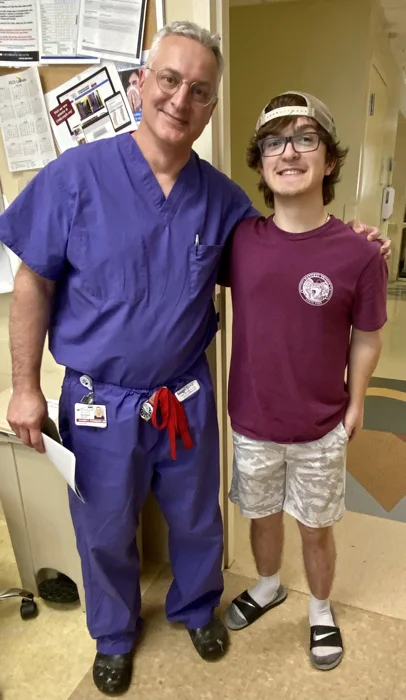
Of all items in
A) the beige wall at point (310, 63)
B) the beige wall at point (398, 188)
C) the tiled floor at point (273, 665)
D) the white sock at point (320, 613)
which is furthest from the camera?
the beige wall at point (398, 188)

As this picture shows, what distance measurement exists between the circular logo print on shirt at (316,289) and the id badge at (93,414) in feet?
1.64

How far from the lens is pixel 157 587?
170 centimetres

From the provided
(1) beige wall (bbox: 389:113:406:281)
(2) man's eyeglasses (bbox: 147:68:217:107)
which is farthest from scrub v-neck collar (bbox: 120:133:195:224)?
(1) beige wall (bbox: 389:113:406:281)

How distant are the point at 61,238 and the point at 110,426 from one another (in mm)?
413

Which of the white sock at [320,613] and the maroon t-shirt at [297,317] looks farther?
the white sock at [320,613]

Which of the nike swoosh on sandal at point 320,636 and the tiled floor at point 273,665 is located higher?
the nike swoosh on sandal at point 320,636

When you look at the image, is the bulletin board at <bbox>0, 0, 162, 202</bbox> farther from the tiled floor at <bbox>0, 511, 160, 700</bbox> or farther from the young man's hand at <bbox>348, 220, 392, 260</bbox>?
the tiled floor at <bbox>0, 511, 160, 700</bbox>

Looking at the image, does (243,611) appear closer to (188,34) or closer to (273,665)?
(273,665)

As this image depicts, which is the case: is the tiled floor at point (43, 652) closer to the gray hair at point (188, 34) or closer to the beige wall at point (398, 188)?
the gray hair at point (188, 34)

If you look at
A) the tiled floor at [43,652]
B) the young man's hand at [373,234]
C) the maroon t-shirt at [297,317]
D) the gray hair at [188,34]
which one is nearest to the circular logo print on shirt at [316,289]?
the maroon t-shirt at [297,317]

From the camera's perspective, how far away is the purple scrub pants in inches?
47.1

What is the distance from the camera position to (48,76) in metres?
1.37

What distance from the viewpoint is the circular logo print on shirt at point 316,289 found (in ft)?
3.72

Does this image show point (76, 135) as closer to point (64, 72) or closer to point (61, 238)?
point (64, 72)
